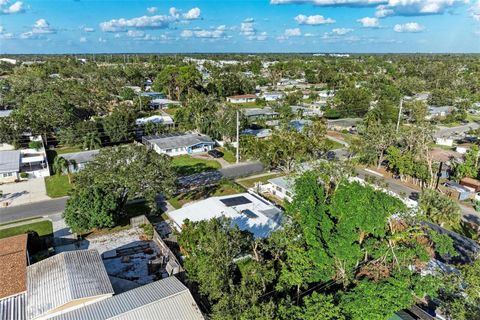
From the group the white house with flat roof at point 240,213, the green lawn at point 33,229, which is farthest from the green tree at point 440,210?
the green lawn at point 33,229

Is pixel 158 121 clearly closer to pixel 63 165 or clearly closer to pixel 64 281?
pixel 63 165

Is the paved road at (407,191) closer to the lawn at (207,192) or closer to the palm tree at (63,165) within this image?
the lawn at (207,192)


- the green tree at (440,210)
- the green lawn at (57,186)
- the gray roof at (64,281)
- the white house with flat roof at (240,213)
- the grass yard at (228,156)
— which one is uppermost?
the green tree at (440,210)

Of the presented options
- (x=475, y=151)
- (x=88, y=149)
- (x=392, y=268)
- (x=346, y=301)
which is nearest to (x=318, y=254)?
(x=346, y=301)

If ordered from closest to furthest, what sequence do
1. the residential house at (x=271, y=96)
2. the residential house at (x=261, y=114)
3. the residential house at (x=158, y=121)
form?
the residential house at (x=158, y=121), the residential house at (x=261, y=114), the residential house at (x=271, y=96)

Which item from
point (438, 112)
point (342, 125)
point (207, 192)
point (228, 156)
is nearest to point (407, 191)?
point (207, 192)

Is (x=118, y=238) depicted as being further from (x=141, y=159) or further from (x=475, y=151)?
(x=475, y=151)
